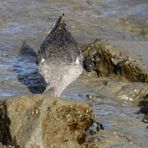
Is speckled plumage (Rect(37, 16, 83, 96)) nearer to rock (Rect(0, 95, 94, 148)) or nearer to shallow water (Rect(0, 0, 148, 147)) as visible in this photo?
shallow water (Rect(0, 0, 148, 147))

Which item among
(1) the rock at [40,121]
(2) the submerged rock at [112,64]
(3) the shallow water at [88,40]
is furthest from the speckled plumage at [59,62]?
(1) the rock at [40,121]

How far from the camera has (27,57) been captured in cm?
988

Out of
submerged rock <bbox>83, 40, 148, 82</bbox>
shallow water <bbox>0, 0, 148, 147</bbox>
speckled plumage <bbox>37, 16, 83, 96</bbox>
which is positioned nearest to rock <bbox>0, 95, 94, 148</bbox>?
shallow water <bbox>0, 0, 148, 147</bbox>

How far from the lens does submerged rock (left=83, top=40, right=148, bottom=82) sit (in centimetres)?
859

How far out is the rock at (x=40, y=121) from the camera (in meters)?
6.16

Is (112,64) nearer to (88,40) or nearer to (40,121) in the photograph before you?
(88,40)

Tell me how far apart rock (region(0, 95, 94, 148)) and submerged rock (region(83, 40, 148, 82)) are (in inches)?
85.4

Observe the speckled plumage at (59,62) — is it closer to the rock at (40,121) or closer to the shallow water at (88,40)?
the shallow water at (88,40)

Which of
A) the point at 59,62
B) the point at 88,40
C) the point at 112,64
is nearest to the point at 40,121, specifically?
the point at 59,62

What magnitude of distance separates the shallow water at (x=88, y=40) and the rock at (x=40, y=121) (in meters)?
0.55

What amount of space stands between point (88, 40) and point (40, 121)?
4.63m

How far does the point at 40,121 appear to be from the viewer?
620 centimetres

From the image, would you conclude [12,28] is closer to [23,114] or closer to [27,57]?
[27,57]

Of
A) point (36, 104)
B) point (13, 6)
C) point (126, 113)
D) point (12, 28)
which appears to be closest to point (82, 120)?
point (36, 104)
